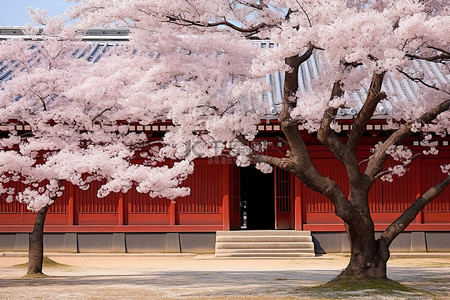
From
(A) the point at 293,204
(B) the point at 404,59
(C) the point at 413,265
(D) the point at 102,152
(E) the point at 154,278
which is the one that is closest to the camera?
(B) the point at 404,59

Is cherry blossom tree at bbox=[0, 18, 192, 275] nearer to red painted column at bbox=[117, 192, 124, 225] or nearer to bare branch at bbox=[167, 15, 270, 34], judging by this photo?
bare branch at bbox=[167, 15, 270, 34]

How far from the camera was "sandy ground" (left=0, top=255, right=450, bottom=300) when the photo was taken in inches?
474

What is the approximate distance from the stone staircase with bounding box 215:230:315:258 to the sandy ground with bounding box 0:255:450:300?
64cm

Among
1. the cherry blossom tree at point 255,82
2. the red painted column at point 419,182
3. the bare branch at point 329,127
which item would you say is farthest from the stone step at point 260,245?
the bare branch at point 329,127

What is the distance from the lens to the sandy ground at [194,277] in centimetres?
1204

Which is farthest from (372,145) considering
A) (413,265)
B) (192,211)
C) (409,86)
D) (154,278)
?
(154,278)

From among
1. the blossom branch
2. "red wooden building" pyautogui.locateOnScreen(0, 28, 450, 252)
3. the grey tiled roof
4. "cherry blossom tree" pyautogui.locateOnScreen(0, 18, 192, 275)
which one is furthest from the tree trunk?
the blossom branch

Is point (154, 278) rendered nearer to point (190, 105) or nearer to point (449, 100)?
point (190, 105)

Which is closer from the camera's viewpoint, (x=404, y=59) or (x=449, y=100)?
(x=404, y=59)

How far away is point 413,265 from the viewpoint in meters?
18.8

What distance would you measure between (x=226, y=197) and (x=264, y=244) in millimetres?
1897

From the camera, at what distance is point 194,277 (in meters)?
15.2

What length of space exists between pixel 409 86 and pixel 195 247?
8681mm

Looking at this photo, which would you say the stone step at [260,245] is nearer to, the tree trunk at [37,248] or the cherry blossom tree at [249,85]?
the tree trunk at [37,248]
